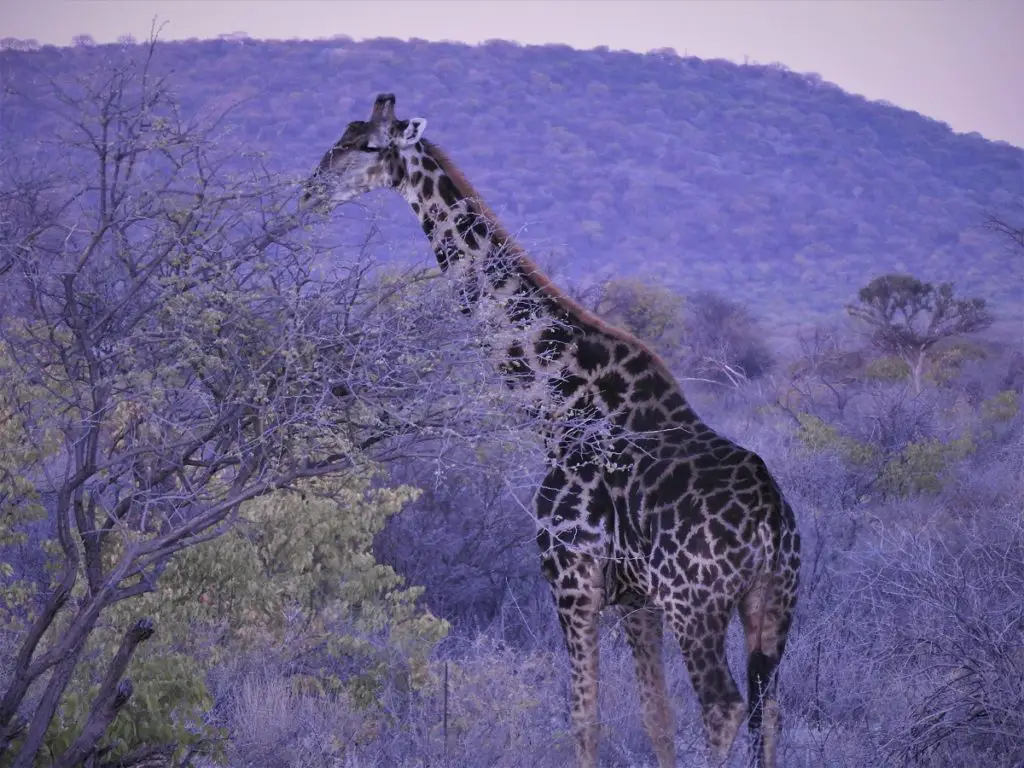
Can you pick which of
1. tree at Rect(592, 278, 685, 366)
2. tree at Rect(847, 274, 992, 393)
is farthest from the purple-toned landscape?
tree at Rect(847, 274, 992, 393)

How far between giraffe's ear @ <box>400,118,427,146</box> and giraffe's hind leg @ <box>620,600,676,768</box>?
2.31 m

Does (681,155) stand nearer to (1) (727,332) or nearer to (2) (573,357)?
(1) (727,332)

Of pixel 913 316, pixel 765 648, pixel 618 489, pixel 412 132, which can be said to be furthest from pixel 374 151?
pixel 913 316

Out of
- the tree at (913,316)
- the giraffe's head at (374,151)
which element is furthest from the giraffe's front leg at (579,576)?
the tree at (913,316)

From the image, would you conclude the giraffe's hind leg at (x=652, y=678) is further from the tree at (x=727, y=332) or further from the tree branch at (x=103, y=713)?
the tree at (x=727, y=332)

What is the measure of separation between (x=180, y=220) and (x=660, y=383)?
7.22 ft

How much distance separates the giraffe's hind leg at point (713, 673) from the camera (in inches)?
201

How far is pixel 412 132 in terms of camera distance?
19.9 feet

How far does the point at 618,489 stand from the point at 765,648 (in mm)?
882

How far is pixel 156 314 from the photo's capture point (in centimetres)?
455

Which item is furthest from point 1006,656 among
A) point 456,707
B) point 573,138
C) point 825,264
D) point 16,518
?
point 573,138

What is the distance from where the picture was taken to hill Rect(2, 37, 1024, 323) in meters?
44.0

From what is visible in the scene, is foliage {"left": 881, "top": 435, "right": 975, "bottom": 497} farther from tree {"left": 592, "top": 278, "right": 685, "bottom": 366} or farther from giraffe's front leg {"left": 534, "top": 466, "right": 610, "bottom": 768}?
tree {"left": 592, "top": 278, "right": 685, "bottom": 366}

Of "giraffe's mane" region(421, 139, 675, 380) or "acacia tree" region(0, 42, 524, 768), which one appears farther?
"giraffe's mane" region(421, 139, 675, 380)
